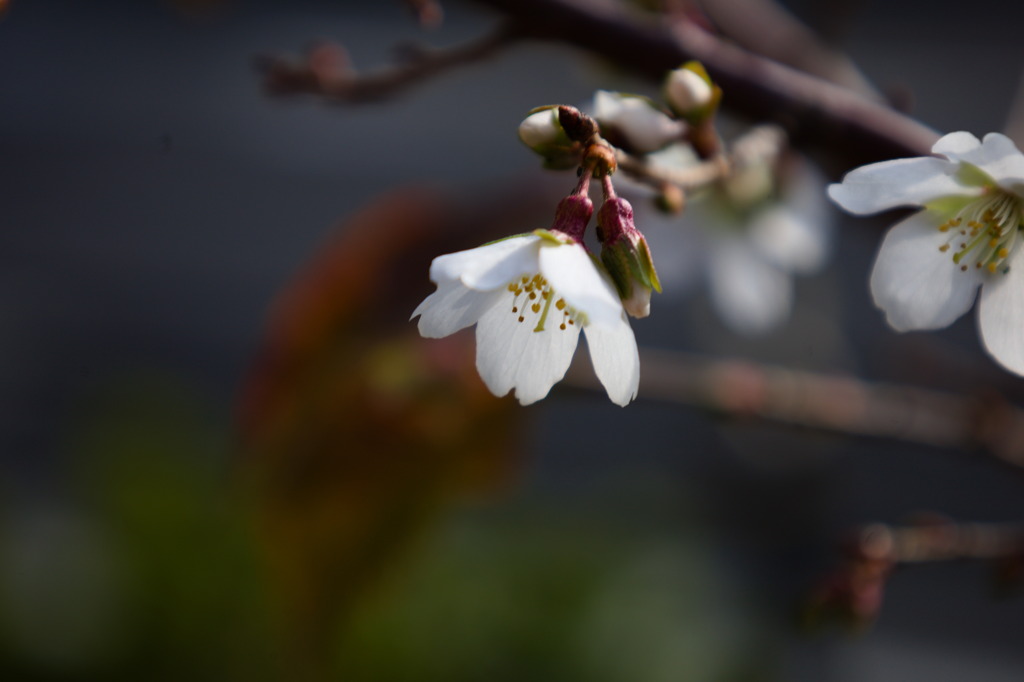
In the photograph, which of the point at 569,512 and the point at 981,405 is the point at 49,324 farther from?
the point at 981,405

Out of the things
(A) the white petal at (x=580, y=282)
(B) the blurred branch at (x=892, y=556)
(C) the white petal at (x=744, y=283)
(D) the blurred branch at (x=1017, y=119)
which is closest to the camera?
(A) the white petal at (x=580, y=282)

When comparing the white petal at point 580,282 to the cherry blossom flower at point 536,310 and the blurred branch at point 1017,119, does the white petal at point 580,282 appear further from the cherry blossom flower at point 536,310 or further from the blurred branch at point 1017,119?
the blurred branch at point 1017,119

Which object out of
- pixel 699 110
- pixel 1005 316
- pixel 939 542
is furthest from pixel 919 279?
pixel 939 542

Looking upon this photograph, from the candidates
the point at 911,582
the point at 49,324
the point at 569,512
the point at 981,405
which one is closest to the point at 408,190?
A: the point at 981,405

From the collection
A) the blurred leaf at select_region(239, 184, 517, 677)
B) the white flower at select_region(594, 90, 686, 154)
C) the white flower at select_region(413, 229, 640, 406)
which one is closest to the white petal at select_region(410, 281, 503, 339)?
the white flower at select_region(413, 229, 640, 406)

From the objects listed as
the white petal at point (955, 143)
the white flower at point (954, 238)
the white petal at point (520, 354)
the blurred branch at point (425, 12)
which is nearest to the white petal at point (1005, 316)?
the white flower at point (954, 238)

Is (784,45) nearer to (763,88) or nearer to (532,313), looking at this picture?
(763,88)
